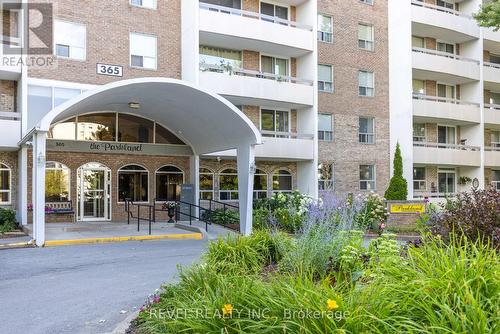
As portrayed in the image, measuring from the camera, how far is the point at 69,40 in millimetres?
19953

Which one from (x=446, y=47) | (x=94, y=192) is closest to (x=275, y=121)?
(x=94, y=192)

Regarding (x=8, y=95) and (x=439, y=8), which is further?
(x=439, y=8)

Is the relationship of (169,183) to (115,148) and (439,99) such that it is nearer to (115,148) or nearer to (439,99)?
(115,148)

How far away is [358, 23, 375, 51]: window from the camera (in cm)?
2861

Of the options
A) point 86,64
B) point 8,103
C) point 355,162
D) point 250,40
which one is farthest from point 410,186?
point 8,103

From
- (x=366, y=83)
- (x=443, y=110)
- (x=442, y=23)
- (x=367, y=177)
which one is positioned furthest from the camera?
(x=442, y=23)

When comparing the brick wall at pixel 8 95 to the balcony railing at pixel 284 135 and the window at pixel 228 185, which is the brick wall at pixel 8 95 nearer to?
the window at pixel 228 185

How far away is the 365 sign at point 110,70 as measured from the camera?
20375 mm

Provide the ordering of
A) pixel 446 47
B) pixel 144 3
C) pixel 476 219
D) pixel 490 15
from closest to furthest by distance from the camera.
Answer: pixel 476 219 → pixel 144 3 → pixel 490 15 → pixel 446 47

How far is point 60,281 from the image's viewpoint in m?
9.11

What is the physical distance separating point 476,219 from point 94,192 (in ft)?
56.5

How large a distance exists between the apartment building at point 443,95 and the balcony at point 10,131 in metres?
20.3

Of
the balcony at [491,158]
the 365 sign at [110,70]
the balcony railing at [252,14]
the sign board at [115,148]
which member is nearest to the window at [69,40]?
the 365 sign at [110,70]

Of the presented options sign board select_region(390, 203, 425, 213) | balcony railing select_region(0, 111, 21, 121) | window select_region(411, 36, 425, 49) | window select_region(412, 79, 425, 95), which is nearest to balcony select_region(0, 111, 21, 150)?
balcony railing select_region(0, 111, 21, 121)
